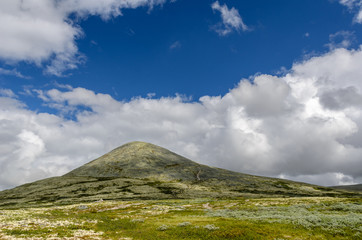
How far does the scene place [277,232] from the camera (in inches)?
1107

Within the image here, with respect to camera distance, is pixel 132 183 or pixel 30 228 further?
pixel 132 183

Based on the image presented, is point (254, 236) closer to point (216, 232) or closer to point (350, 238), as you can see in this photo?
point (216, 232)

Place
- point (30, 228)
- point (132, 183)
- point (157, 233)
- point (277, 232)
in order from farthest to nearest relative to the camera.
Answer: point (132, 183) → point (30, 228) → point (157, 233) → point (277, 232)

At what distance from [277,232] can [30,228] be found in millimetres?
31368

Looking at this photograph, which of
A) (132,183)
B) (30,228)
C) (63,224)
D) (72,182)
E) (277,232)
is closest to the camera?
(277,232)

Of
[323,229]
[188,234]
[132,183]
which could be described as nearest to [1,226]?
[188,234]

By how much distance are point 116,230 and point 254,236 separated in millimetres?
18583

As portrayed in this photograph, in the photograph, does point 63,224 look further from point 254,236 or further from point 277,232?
point 277,232

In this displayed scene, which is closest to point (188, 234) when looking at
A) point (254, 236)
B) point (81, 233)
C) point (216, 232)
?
point (216, 232)

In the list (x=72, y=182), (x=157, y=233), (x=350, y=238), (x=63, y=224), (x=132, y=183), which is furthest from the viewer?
(x=72, y=182)

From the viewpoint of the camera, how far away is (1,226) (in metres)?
32.9

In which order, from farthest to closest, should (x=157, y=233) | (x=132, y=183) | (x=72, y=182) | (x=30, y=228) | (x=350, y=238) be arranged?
(x=72, y=182)
(x=132, y=183)
(x=30, y=228)
(x=157, y=233)
(x=350, y=238)

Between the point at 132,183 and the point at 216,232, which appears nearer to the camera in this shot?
the point at 216,232

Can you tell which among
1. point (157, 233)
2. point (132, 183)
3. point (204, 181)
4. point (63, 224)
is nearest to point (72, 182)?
point (132, 183)
